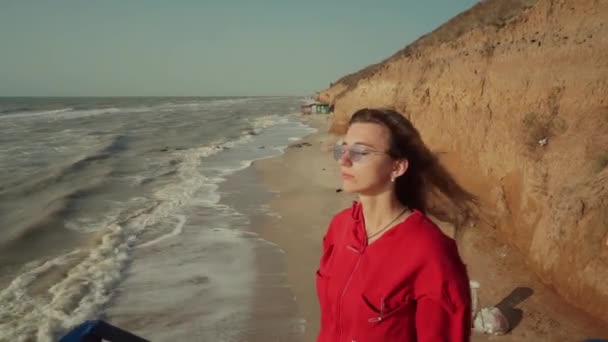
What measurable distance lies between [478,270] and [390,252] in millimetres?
5295

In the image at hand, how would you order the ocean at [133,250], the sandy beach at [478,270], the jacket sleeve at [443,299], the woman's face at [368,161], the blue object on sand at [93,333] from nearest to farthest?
the jacket sleeve at [443,299], the woman's face at [368,161], the blue object on sand at [93,333], the sandy beach at [478,270], the ocean at [133,250]

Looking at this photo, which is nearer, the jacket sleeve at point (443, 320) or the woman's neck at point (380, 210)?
the jacket sleeve at point (443, 320)

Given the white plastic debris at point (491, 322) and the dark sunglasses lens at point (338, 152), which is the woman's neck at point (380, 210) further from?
the white plastic debris at point (491, 322)

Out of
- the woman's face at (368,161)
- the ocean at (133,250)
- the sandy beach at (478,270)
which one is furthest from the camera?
the ocean at (133,250)

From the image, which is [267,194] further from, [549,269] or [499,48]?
[549,269]

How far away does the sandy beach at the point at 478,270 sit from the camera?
16.5ft

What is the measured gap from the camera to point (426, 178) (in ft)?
7.25

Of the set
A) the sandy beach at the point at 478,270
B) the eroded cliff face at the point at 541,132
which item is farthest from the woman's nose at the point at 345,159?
the eroded cliff face at the point at 541,132

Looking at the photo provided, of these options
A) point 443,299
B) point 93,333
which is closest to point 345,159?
point 443,299

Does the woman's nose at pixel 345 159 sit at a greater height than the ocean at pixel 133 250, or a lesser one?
greater

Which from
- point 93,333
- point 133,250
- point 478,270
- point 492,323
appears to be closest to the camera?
point 93,333

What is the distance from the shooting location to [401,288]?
182cm

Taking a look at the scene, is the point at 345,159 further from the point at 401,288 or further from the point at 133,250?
the point at 133,250

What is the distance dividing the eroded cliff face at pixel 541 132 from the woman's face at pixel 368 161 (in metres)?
4.07
